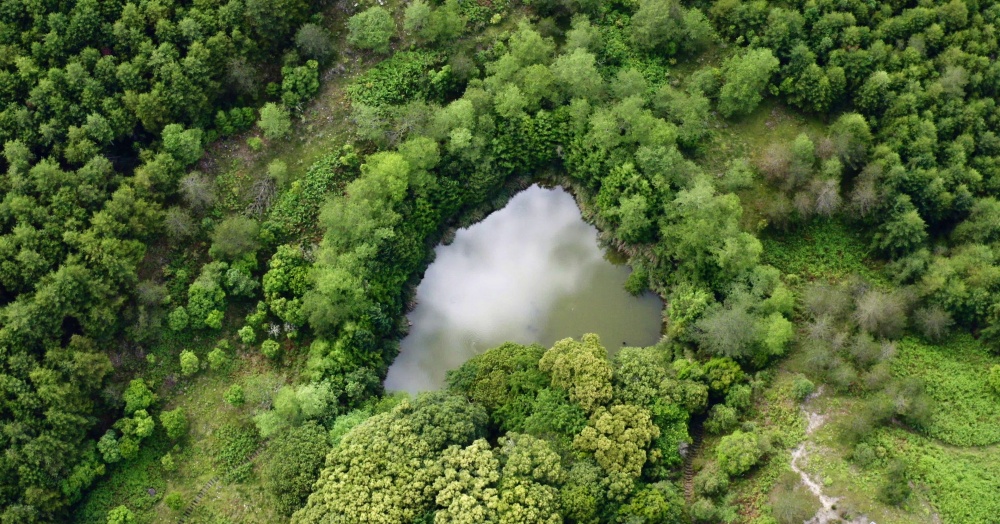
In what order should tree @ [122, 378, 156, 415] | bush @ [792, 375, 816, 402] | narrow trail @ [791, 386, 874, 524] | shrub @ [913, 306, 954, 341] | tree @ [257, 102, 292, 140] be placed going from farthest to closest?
tree @ [257, 102, 292, 140]
tree @ [122, 378, 156, 415]
shrub @ [913, 306, 954, 341]
bush @ [792, 375, 816, 402]
narrow trail @ [791, 386, 874, 524]

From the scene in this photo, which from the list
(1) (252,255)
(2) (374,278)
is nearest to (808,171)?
(2) (374,278)

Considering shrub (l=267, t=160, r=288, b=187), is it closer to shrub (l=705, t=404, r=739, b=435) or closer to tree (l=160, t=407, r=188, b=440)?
tree (l=160, t=407, r=188, b=440)

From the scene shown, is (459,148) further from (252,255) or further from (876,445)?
(876,445)

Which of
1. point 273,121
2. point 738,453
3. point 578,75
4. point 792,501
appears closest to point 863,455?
point 792,501

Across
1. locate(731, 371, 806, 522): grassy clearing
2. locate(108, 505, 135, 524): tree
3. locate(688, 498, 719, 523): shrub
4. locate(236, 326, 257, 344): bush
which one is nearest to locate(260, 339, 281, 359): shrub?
locate(236, 326, 257, 344): bush

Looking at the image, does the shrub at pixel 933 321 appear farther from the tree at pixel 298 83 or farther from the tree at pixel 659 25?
the tree at pixel 298 83

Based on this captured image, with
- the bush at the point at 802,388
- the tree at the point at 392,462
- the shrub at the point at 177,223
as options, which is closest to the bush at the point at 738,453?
the bush at the point at 802,388

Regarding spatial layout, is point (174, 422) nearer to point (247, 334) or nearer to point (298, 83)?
point (247, 334)
